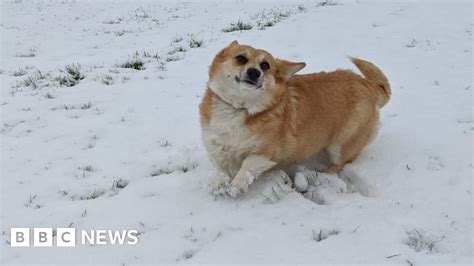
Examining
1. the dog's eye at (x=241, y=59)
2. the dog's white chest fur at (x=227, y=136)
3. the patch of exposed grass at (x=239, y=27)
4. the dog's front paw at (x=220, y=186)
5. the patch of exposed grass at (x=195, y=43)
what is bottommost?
the patch of exposed grass at (x=195, y=43)

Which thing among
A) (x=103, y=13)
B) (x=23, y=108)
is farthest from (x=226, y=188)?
(x=103, y=13)

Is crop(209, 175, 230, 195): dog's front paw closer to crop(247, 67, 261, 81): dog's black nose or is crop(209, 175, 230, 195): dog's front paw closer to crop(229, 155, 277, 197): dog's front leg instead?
crop(229, 155, 277, 197): dog's front leg

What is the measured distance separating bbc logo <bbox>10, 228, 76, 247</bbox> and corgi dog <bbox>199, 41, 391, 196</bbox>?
1025 millimetres

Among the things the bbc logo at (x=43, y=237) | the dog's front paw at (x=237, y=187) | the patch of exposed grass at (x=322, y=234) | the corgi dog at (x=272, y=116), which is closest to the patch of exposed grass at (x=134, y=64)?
the corgi dog at (x=272, y=116)

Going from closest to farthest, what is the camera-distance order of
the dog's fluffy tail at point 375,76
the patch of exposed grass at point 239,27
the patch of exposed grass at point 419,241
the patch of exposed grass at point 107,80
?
the patch of exposed grass at point 419,241
the dog's fluffy tail at point 375,76
the patch of exposed grass at point 107,80
the patch of exposed grass at point 239,27

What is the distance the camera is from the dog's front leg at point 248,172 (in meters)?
3.38

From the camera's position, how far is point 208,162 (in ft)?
13.2

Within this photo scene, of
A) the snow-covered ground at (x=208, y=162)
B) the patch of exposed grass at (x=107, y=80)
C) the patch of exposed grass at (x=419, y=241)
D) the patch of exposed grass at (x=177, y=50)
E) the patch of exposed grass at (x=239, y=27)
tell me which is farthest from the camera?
the patch of exposed grass at (x=239, y=27)

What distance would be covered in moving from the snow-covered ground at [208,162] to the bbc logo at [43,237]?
0.20ft

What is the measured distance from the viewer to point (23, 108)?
524 cm

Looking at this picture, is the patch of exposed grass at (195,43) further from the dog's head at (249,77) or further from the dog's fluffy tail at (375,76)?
the dog's head at (249,77)

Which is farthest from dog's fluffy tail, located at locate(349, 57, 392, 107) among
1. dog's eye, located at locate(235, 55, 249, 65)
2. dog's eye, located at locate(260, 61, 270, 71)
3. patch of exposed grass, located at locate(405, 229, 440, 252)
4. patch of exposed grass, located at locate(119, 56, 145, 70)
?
patch of exposed grass, located at locate(119, 56, 145, 70)

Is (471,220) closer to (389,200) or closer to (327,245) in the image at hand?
(389,200)

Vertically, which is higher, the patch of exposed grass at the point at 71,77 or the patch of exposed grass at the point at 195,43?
the patch of exposed grass at the point at 195,43
